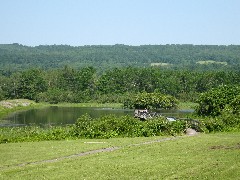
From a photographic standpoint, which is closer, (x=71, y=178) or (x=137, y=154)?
(x=71, y=178)

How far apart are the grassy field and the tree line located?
100 metres

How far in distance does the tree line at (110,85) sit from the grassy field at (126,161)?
100126 millimetres

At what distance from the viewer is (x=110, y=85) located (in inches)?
5694

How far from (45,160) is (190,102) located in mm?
105061

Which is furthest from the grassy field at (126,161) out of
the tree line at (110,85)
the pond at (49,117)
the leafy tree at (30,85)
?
A: the leafy tree at (30,85)

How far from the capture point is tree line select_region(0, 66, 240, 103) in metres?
134

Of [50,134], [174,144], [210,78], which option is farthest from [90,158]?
[210,78]

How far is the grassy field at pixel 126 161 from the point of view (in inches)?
762

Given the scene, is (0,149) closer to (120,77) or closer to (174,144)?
(174,144)

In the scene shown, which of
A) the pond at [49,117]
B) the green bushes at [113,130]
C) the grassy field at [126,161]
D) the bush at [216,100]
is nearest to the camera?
the grassy field at [126,161]

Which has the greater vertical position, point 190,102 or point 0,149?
point 0,149

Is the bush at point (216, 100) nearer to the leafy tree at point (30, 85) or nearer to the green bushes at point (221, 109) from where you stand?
the green bushes at point (221, 109)

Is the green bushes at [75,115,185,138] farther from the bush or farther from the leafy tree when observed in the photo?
the leafy tree

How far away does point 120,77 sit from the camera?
146m
